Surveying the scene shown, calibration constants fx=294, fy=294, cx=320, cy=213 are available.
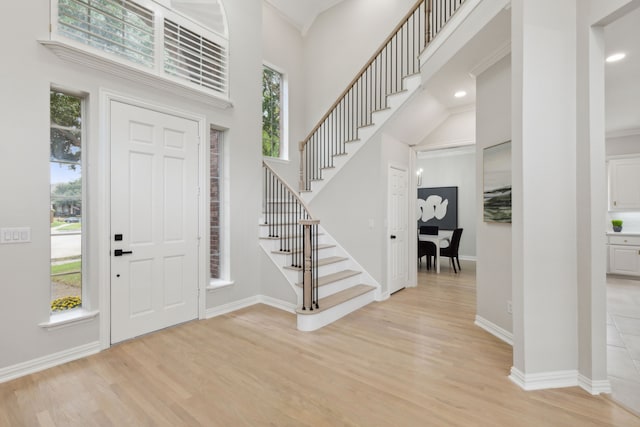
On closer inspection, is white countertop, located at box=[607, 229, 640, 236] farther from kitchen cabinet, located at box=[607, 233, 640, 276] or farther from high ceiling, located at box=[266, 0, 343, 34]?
high ceiling, located at box=[266, 0, 343, 34]

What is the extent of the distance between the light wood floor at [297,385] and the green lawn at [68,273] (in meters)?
0.75

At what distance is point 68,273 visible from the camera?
2.82m

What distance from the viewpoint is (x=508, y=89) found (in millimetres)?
3049

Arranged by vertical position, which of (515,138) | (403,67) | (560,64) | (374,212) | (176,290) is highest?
(403,67)

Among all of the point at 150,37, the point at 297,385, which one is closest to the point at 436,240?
the point at 297,385

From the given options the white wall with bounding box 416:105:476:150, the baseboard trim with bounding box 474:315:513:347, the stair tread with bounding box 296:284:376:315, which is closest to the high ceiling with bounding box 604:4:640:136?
the white wall with bounding box 416:105:476:150

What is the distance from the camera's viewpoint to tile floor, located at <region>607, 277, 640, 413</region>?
2.21 m

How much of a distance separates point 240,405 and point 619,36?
4.67 m

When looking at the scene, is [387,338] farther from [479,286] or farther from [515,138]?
[515,138]

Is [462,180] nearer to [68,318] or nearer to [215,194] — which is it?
[215,194]

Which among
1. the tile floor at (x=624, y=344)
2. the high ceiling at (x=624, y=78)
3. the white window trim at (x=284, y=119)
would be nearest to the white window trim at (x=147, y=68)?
the white window trim at (x=284, y=119)

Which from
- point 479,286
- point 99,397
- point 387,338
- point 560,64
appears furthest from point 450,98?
point 99,397

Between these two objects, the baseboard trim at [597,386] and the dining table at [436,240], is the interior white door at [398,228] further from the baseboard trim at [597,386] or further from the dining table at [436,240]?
the baseboard trim at [597,386]

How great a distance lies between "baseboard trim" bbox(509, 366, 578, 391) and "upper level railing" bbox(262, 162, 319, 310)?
208cm
